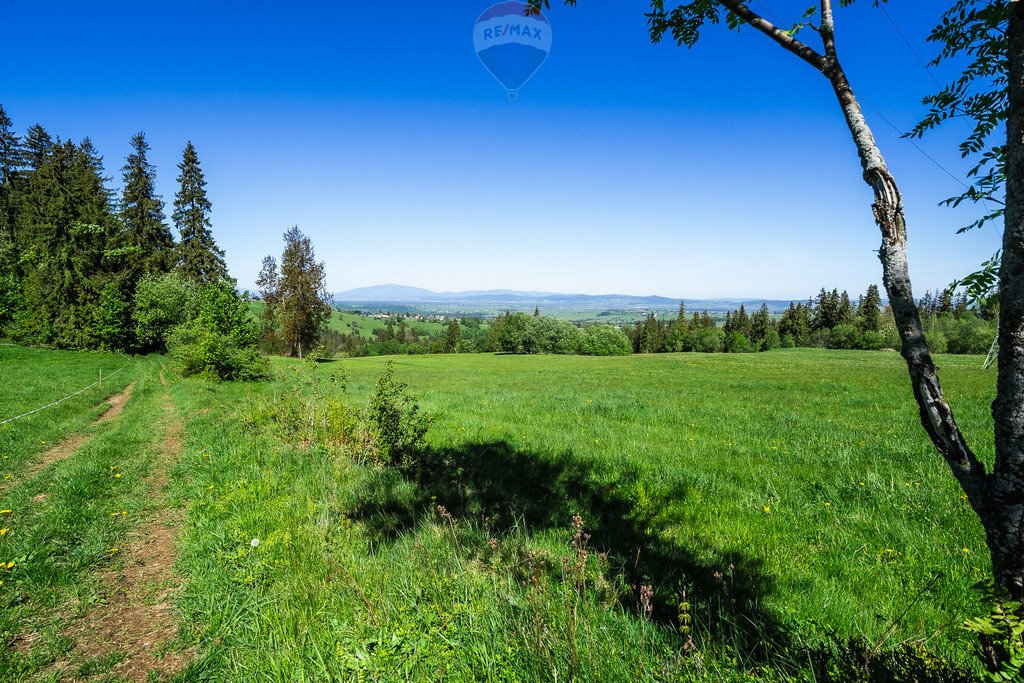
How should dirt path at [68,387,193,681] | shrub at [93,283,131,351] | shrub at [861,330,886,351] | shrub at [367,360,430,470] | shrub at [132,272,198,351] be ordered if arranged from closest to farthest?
dirt path at [68,387,193,681] → shrub at [367,360,430,470] → shrub at [93,283,131,351] → shrub at [132,272,198,351] → shrub at [861,330,886,351]

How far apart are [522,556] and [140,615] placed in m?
3.80

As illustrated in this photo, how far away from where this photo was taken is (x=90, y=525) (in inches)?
250

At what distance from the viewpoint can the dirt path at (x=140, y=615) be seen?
3.94 meters

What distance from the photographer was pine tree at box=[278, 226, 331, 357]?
1960 inches

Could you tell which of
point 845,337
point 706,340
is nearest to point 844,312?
point 845,337

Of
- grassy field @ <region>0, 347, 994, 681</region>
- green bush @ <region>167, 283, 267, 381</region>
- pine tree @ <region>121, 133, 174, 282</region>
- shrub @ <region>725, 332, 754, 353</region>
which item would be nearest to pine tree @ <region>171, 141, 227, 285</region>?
pine tree @ <region>121, 133, 174, 282</region>

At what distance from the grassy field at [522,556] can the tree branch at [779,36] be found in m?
3.37

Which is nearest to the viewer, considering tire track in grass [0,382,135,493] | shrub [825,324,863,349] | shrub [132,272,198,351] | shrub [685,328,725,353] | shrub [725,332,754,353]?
tire track in grass [0,382,135,493]

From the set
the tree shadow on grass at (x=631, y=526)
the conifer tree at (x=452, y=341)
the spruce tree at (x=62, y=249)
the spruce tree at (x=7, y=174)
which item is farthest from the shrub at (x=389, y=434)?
the conifer tree at (x=452, y=341)

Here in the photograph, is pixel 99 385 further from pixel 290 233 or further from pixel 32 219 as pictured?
pixel 290 233

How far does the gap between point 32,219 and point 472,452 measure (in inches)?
1811

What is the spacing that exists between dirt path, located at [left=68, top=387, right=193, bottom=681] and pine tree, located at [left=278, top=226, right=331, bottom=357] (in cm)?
4749

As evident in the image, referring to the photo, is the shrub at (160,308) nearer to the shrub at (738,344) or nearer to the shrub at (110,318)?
the shrub at (110,318)

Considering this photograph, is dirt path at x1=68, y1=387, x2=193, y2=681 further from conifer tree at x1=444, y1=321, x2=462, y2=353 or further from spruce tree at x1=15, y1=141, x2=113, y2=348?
conifer tree at x1=444, y1=321, x2=462, y2=353
